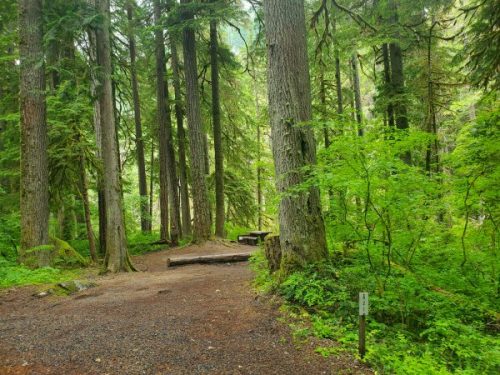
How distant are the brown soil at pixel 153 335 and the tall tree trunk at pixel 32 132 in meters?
2.29

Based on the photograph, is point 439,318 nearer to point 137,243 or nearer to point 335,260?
point 335,260

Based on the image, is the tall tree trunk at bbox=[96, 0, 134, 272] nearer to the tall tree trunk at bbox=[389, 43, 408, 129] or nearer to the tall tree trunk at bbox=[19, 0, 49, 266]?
the tall tree trunk at bbox=[19, 0, 49, 266]

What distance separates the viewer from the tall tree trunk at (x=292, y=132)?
A: 222 inches

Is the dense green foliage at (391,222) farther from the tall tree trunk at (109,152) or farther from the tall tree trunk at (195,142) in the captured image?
the tall tree trunk at (195,142)

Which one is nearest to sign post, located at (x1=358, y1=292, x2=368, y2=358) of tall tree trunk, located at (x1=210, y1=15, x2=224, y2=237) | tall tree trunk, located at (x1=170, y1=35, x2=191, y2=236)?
tall tree trunk, located at (x1=210, y1=15, x2=224, y2=237)

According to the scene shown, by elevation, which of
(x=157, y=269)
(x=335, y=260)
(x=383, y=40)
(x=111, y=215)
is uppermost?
(x=383, y=40)

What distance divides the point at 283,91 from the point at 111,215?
588 cm

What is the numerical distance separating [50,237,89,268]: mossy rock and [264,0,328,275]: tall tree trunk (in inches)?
290

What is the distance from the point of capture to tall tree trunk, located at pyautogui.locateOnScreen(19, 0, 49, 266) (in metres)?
8.65

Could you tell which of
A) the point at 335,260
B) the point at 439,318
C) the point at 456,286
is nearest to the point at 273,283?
the point at 335,260

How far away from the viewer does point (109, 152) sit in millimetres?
9203

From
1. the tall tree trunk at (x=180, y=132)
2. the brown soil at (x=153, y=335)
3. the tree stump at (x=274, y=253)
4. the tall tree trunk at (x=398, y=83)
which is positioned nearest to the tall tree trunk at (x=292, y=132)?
the tree stump at (x=274, y=253)

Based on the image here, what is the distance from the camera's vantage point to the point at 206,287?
6859 mm

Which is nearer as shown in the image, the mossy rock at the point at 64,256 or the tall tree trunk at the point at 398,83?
the mossy rock at the point at 64,256
